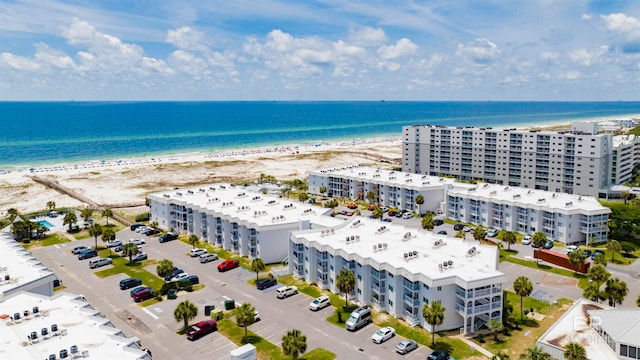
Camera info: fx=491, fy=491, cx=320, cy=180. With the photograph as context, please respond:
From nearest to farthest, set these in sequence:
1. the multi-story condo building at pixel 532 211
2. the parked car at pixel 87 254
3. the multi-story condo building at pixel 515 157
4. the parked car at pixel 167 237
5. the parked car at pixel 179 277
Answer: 1. the parked car at pixel 179 277
2. the parked car at pixel 87 254
3. the multi-story condo building at pixel 532 211
4. the parked car at pixel 167 237
5. the multi-story condo building at pixel 515 157

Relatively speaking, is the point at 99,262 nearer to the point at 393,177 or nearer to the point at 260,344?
the point at 260,344

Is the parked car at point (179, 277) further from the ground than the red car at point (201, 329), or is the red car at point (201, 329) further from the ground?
the parked car at point (179, 277)

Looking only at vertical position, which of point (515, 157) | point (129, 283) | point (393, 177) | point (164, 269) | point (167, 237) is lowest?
point (129, 283)

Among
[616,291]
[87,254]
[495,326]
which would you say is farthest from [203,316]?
[616,291]

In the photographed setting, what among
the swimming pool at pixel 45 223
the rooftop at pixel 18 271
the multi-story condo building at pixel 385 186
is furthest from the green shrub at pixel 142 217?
the multi-story condo building at pixel 385 186

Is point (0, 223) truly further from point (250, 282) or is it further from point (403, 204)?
point (403, 204)

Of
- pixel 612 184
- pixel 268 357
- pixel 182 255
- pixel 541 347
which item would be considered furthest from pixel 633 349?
pixel 612 184

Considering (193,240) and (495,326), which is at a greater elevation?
(193,240)

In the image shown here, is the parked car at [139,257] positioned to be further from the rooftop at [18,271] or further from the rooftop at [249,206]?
the rooftop at [18,271]
